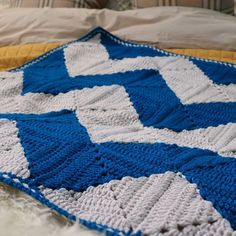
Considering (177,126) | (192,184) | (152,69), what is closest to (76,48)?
(152,69)

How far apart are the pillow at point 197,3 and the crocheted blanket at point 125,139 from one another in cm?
39

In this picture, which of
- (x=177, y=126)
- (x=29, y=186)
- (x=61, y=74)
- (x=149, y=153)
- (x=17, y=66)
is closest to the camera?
(x=29, y=186)

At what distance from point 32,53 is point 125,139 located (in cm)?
67

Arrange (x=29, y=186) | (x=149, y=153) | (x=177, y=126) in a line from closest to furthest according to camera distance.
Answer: (x=29, y=186) → (x=149, y=153) → (x=177, y=126)

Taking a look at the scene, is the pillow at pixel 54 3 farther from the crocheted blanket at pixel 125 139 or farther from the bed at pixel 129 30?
the crocheted blanket at pixel 125 139

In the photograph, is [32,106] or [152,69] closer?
[32,106]

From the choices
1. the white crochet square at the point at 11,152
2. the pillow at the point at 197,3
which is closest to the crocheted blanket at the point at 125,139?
the white crochet square at the point at 11,152

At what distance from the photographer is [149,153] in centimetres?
84

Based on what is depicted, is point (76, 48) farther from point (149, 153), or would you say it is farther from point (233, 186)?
point (233, 186)

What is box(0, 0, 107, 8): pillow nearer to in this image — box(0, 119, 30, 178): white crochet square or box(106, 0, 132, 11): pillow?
box(106, 0, 132, 11): pillow

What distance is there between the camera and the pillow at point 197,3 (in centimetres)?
168

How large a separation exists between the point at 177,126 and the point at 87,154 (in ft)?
0.86

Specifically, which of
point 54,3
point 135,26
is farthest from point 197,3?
point 54,3

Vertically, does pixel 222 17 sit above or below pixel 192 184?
above
